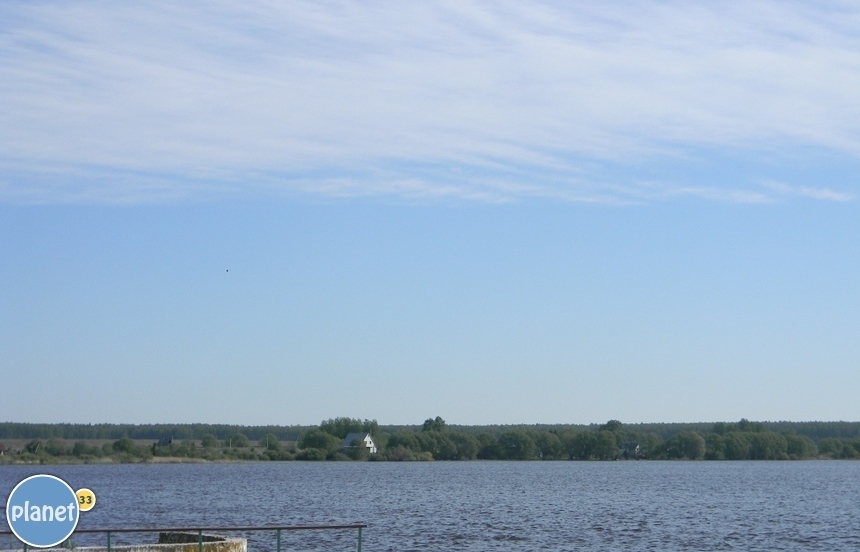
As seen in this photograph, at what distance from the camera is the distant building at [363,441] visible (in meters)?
188

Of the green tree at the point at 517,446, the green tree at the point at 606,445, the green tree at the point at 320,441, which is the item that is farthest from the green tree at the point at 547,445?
the green tree at the point at 320,441

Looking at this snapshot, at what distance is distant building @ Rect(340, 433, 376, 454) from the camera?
188m

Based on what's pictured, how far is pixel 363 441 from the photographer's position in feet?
615

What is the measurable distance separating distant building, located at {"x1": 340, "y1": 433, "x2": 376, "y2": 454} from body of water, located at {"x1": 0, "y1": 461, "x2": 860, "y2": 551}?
82405 mm

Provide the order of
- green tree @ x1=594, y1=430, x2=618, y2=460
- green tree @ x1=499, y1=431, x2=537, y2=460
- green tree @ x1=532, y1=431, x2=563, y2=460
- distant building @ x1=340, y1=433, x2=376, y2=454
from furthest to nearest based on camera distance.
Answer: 1. green tree @ x1=594, y1=430, x2=618, y2=460
2. green tree @ x1=532, y1=431, x2=563, y2=460
3. green tree @ x1=499, y1=431, x2=537, y2=460
4. distant building @ x1=340, y1=433, x2=376, y2=454

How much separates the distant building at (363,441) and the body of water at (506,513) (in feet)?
270

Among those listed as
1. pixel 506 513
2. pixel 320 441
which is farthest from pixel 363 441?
pixel 506 513

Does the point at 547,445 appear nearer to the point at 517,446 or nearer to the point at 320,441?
the point at 517,446

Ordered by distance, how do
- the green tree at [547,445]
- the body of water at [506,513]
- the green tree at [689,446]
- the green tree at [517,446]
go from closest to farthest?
the body of water at [506,513] < the green tree at [517,446] < the green tree at [547,445] < the green tree at [689,446]

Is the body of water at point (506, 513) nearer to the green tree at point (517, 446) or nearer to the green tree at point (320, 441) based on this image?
the green tree at point (320, 441)

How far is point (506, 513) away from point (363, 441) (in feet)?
417

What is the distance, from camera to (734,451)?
196125mm

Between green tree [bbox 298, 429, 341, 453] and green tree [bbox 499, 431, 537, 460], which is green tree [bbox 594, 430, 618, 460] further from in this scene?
green tree [bbox 298, 429, 341, 453]

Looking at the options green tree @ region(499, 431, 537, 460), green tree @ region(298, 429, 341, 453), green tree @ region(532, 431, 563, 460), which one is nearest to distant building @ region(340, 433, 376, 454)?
green tree @ region(298, 429, 341, 453)
